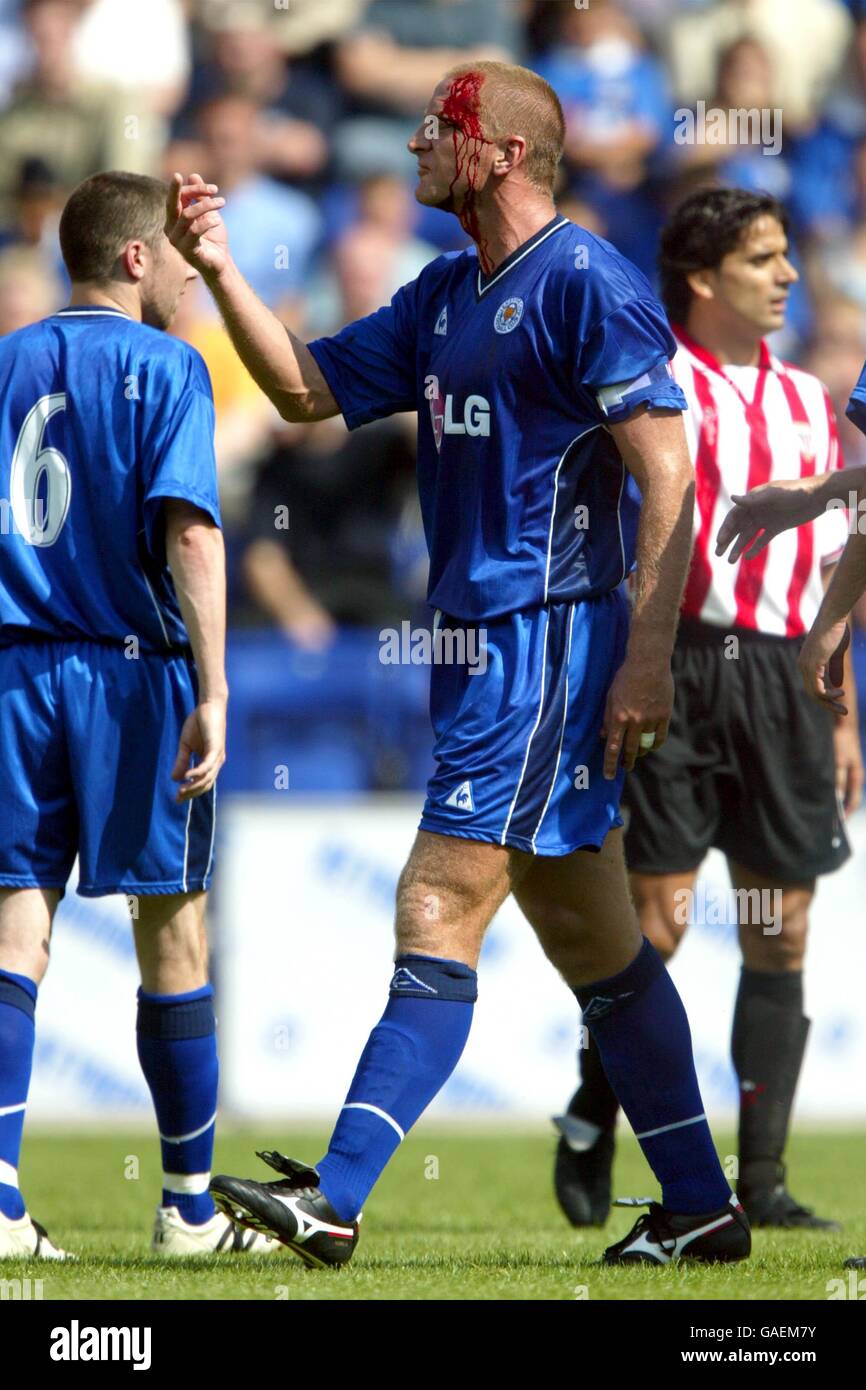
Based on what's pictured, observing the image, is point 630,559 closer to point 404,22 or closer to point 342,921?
point 342,921

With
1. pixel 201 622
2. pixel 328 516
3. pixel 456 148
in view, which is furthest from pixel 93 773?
pixel 328 516

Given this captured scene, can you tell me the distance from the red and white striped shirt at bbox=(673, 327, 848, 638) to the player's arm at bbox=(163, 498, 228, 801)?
1.51m

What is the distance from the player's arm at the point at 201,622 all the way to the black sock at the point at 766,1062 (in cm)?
188

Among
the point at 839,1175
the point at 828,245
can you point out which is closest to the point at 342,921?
the point at 839,1175

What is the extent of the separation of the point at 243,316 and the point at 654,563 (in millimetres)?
969

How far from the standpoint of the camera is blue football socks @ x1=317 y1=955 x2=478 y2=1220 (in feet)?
10.9

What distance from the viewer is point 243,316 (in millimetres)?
3812

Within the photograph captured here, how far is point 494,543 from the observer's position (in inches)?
142

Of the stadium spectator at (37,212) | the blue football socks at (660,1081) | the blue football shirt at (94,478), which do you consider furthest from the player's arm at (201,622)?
the stadium spectator at (37,212)

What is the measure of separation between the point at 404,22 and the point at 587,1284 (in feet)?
32.6

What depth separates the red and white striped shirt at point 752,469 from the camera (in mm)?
4961

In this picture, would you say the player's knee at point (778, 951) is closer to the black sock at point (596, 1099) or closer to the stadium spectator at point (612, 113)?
the black sock at point (596, 1099)

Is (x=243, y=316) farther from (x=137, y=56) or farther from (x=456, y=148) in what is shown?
(x=137, y=56)

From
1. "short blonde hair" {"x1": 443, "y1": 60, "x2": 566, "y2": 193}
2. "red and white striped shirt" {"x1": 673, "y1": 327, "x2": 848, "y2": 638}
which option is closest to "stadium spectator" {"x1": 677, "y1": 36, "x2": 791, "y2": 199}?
"red and white striped shirt" {"x1": 673, "y1": 327, "x2": 848, "y2": 638}
